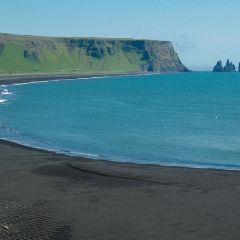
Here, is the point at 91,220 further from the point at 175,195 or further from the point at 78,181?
the point at 78,181

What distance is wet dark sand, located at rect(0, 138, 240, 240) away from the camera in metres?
24.5

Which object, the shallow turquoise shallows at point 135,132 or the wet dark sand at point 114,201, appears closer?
the wet dark sand at point 114,201

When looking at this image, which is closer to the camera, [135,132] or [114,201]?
[114,201]

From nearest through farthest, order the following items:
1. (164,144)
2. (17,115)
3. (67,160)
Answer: (67,160), (164,144), (17,115)

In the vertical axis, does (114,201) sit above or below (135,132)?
above

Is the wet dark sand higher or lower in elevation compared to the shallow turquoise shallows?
higher

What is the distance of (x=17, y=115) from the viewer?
291 feet

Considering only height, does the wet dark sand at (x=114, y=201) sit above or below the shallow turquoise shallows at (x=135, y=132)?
above

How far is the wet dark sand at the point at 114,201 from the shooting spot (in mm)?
24531

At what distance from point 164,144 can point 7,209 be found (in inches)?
1197

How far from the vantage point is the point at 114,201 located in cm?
3058

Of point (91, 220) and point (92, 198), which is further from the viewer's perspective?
point (92, 198)

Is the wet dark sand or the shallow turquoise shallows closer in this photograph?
the wet dark sand

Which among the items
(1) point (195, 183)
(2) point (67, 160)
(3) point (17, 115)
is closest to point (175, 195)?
(1) point (195, 183)
